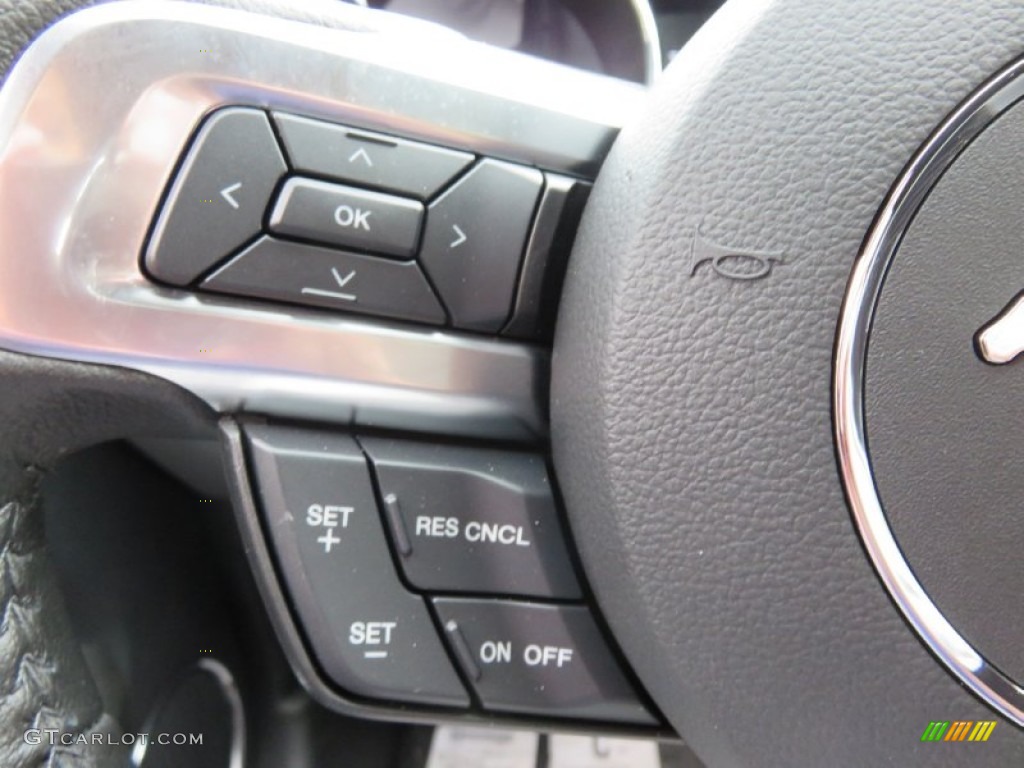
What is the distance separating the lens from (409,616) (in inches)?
17.8

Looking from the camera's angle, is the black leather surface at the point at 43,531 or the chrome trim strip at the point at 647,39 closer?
the black leather surface at the point at 43,531

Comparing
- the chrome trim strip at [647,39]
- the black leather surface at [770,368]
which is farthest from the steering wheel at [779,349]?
the chrome trim strip at [647,39]

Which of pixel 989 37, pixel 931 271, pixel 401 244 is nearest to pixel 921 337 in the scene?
pixel 931 271

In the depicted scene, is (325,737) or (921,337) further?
(325,737)

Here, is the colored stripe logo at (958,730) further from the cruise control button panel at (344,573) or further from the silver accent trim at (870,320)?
the cruise control button panel at (344,573)

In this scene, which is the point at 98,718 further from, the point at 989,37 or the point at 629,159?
the point at 989,37

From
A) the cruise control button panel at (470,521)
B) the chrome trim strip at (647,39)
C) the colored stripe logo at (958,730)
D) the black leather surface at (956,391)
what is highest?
the chrome trim strip at (647,39)

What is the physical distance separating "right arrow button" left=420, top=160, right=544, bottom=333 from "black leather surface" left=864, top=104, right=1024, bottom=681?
0.57ft

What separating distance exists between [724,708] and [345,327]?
0.81 feet

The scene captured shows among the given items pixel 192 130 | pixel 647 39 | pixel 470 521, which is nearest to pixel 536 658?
pixel 470 521

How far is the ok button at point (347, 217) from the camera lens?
0.41 m

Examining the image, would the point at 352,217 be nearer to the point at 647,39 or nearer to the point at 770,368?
the point at 770,368

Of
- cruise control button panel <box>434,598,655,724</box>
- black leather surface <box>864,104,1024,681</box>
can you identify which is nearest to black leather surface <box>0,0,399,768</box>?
cruise control button panel <box>434,598,655,724</box>

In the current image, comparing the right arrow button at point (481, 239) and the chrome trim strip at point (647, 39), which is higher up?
the chrome trim strip at point (647, 39)
